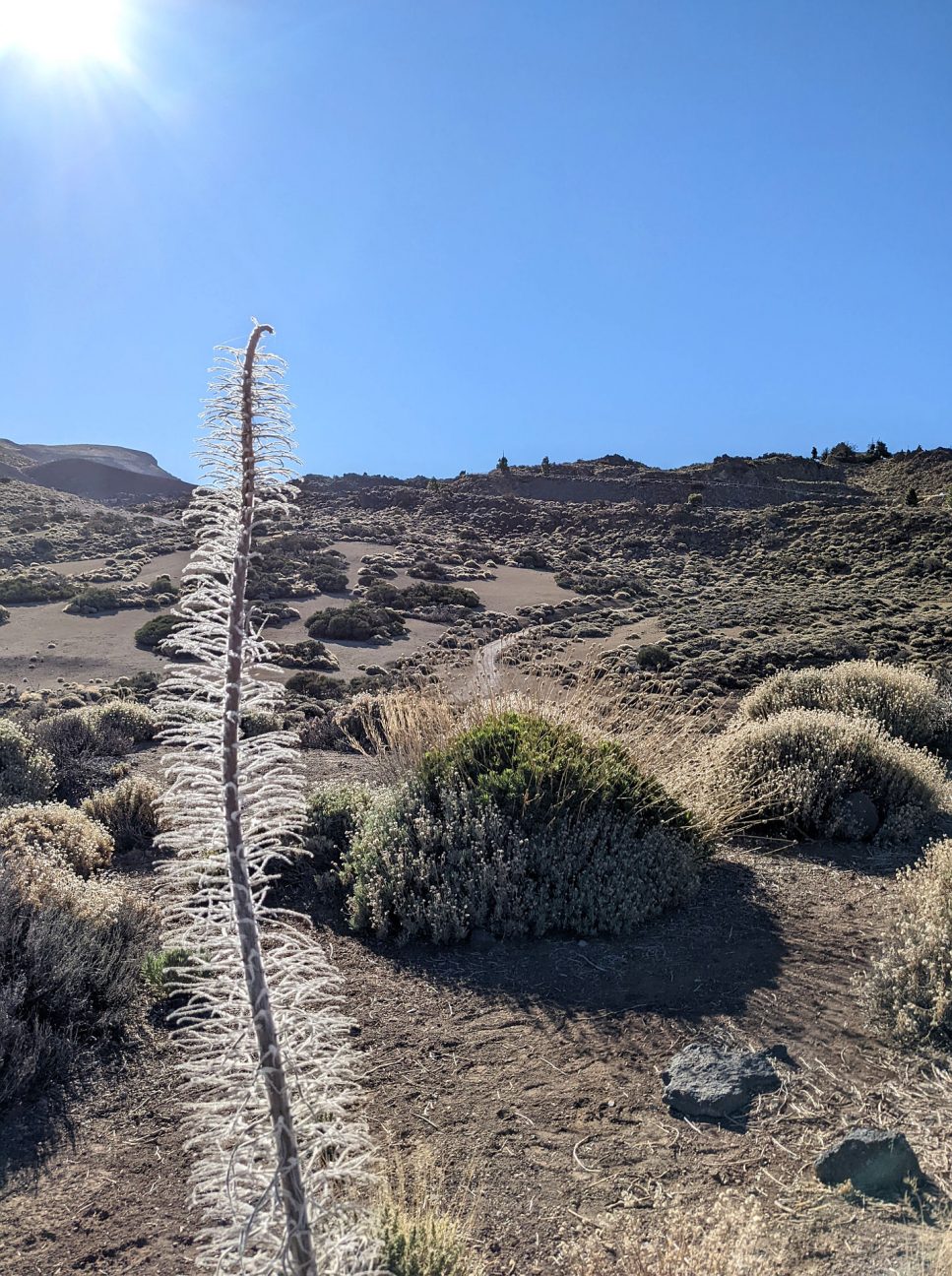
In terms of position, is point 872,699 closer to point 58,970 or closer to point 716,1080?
point 716,1080

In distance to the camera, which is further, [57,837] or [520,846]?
[57,837]

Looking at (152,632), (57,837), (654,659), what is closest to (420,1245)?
(57,837)

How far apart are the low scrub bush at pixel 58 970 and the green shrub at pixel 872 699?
264 inches

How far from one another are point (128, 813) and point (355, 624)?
63.2 feet

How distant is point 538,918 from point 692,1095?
1.80m

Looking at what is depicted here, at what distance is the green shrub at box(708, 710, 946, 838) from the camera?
7.09 metres

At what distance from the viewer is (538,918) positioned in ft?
17.6

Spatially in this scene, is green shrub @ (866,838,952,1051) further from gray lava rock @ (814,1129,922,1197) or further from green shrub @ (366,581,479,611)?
green shrub @ (366,581,479,611)

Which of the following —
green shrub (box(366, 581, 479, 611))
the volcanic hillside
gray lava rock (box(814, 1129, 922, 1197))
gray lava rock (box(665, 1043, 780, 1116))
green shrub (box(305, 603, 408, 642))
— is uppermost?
the volcanic hillside

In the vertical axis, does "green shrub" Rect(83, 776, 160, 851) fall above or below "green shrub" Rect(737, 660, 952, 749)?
below

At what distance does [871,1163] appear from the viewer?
300 centimetres

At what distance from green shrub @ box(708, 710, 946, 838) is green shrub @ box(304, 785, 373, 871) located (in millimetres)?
2750

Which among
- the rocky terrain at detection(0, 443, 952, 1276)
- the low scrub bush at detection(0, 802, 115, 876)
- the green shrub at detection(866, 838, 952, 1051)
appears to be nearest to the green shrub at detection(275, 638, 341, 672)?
the rocky terrain at detection(0, 443, 952, 1276)

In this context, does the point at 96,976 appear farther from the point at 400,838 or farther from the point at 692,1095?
the point at 692,1095
